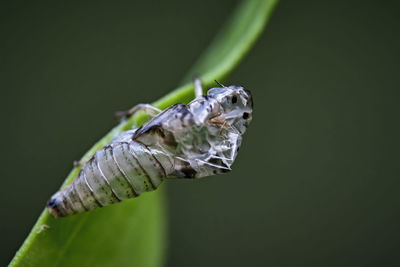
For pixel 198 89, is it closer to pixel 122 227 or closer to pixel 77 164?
pixel 77 164

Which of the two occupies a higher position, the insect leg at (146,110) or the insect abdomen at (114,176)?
the insect leg at (146,110)

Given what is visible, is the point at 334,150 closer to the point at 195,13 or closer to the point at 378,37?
the point at 378,37

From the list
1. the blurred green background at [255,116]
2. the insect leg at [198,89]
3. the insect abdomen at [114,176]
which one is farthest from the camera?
the blurred green background at [255,116]

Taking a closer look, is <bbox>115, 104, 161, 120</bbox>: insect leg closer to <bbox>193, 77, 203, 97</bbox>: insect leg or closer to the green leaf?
the green leaf

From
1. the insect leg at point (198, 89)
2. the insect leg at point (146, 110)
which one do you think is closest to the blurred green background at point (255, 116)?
the insect leg at point (146, 110)

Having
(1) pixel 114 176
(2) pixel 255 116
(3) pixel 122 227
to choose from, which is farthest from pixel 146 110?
(2) pixel 255 116

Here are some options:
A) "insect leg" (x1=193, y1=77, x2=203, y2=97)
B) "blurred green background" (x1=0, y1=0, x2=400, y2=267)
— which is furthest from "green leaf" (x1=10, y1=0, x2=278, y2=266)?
"blurred green background" (x1=0, y1=0, x2=400, y2=267)

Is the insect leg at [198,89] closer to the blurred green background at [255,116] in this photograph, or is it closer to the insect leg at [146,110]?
the insect leg at [146,110]

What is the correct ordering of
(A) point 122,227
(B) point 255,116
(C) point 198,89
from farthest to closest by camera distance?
(B) point 255,116, (A) point 122,227, (C) point 198,89
